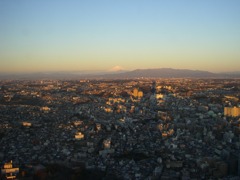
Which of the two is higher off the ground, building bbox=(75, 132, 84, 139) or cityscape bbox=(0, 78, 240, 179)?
building bbox=(75, 132, 84, 139)

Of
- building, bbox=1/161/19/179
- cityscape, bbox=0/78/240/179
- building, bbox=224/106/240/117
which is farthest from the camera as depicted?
building, bbox=224/106/240/117

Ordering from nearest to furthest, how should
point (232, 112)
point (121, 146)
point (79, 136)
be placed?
1. point (121, 146)
2. point (79, 136)
3. point (232, 112)

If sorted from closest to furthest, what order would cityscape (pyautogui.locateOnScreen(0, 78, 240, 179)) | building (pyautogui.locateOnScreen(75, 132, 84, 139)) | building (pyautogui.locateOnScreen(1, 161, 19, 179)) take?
1. building (pyautogui.locateOnScreen(1, 161, 19, 179))
2. cityscape (pyautogui.locateOnScreen(0, 78, 240, 179))
3. building (pyautogui.locateOnScreen(75, 132, 84, 139))

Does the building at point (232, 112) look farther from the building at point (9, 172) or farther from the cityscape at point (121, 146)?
the building at point (9, 172)

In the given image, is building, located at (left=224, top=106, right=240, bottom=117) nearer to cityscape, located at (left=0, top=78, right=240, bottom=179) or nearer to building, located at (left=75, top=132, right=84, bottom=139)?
cityscape, located at (left=0, top=78, right=240, bottom=179)

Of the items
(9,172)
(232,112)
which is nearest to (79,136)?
(9,172)

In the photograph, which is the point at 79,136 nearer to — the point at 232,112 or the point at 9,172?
the point at 9,172

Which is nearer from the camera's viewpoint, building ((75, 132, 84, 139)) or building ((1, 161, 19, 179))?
building ((1, 161, 19, 179))

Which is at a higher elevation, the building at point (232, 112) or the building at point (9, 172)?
the building at point (232, 112)

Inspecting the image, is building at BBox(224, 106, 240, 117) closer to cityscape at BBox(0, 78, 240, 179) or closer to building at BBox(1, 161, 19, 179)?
cityscape at BBox(0, 78, 240, 179)

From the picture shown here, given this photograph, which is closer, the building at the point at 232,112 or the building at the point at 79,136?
the building at the point at 79,136

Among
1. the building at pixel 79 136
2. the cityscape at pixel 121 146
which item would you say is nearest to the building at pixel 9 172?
the cityscape at pixel 121 146

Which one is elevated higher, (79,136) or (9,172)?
(79,136)

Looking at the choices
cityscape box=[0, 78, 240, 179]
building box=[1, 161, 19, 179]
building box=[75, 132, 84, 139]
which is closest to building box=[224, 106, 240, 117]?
cityscape box=[0, 78, 240, 179]
